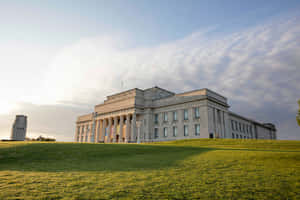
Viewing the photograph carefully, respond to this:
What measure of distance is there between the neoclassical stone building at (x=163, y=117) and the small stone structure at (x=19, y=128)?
97.0ft

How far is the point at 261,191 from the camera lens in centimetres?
830

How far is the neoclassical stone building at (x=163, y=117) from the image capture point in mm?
56781

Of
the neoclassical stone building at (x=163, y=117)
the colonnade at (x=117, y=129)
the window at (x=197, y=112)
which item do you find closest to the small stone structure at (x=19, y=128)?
the neoclassical stone building at (x=163, y=117)

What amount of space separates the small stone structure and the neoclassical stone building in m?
29.6

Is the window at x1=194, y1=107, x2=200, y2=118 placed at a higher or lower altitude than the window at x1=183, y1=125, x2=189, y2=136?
higher

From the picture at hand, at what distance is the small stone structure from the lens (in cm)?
8312

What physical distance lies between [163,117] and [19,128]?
59714 millimetres

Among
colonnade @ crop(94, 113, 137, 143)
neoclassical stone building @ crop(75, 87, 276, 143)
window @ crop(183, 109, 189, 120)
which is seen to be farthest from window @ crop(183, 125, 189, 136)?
colonnade @ crop(94, 113, 137, 143)

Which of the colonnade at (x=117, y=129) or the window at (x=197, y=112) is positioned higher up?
the window at (x=197, y=112)

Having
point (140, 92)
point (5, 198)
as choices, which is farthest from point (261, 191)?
point (140, 92)

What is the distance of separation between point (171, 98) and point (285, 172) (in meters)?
53.0

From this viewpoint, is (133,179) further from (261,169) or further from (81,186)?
(261,169)

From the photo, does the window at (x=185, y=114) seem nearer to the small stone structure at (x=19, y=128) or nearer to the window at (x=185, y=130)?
the window at (x=185, y=130)

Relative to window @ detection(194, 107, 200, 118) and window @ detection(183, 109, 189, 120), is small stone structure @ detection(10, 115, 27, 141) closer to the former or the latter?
window @ detection(183, 109, 189, 120)
